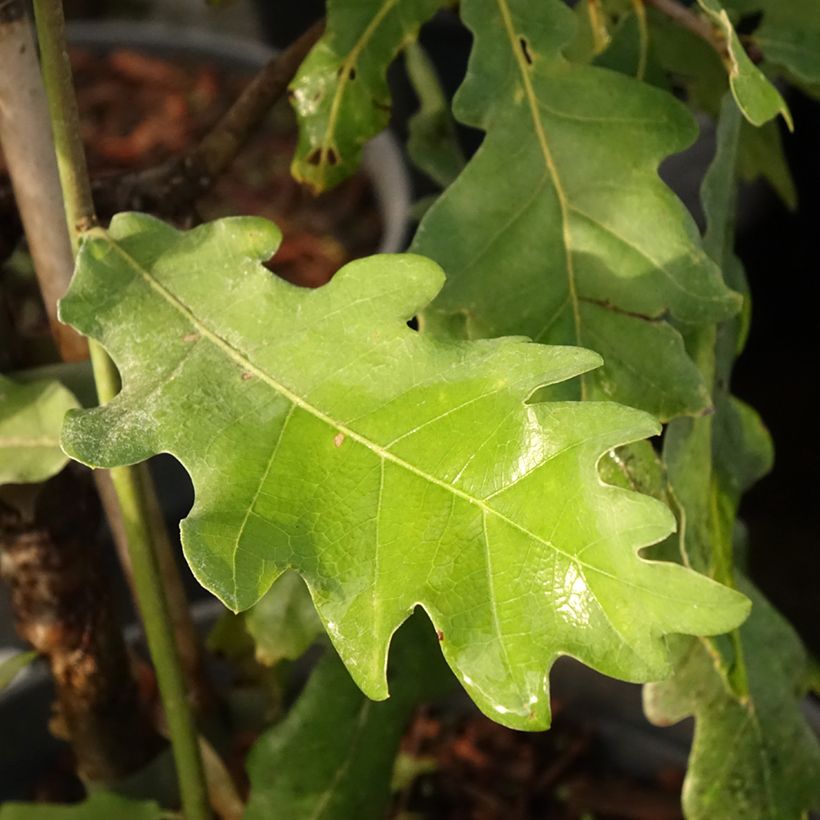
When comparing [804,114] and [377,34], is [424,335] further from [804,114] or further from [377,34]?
[804,114]

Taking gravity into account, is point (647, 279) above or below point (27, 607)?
above

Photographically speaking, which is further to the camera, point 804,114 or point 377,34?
point 804,114

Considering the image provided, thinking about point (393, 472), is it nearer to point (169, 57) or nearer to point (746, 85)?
point (746, 85)

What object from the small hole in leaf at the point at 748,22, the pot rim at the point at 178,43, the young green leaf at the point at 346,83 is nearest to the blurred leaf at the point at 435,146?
the young green leaf at the point at 346,83

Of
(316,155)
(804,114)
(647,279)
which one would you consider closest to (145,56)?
(804,114)

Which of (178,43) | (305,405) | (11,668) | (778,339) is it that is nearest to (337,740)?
(11,668)

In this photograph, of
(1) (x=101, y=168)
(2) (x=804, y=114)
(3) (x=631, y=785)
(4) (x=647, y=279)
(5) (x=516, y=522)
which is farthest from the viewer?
(1) (x=101, y=168)

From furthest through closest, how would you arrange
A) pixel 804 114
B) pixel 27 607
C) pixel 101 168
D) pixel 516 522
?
1. pixel 101 168
2. pixel 804 114
3. pixel 27 607
4. pixel 516 522
